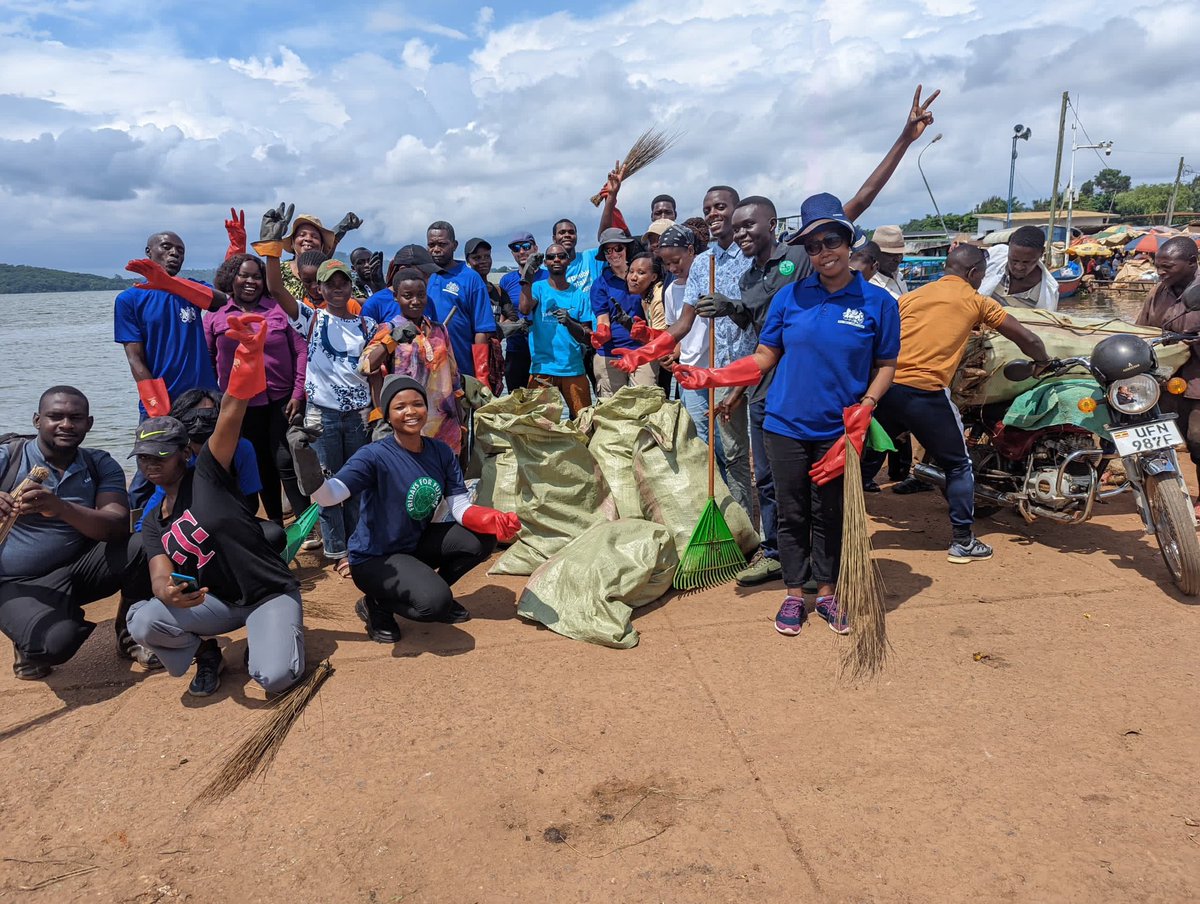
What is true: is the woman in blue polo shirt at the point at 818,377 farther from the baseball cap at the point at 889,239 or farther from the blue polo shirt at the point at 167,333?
the blue polo shirt at the point at 167,333

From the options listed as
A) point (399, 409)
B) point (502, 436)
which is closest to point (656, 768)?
point (399, 409)

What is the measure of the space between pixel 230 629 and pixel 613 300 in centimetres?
338

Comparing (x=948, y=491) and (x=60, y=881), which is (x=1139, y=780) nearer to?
(x=948, y=491)

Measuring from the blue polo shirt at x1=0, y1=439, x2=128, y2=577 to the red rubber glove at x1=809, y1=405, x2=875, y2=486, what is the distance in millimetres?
3004

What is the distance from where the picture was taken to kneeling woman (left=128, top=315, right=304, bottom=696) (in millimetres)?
2973

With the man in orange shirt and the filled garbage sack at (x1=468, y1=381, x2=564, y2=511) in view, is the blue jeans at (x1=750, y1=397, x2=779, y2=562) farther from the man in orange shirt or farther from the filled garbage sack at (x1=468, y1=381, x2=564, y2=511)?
the filled garbage sack at (x1=468, y1=381, x2=564, y2=511)

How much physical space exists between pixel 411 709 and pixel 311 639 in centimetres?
94

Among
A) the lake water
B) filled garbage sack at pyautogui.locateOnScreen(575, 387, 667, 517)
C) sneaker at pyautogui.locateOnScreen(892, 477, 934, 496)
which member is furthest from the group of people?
the lake water

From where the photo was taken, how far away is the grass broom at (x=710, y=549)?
13.1 feet

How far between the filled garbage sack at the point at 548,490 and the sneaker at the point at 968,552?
1.88 metres

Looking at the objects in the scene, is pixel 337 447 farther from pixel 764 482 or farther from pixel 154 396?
pixel 764 482

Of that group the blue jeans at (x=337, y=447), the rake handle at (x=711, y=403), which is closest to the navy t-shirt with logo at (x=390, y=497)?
the blue jeans at (x=337, y=447)

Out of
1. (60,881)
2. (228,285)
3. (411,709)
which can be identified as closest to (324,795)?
(411,709)

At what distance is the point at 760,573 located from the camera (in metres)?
4.04
